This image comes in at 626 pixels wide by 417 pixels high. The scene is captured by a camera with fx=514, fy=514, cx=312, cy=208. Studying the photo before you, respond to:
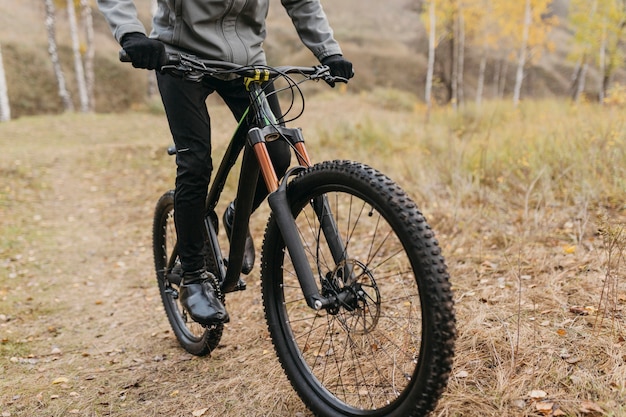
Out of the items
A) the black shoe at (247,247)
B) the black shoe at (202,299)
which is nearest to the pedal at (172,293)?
the black shoe at (202,299)

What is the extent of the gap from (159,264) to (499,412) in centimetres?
239

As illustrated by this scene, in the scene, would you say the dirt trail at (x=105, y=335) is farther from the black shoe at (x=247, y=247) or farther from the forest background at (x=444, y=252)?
the black shoe at (x=247, y=247)

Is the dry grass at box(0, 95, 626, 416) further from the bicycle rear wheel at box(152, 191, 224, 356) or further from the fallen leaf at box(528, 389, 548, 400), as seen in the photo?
A: the bicycle rear wheel at box(152, 191, 224, 356)

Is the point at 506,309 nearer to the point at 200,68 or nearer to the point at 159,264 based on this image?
the point at 200,68

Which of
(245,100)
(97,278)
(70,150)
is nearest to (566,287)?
(245,100)

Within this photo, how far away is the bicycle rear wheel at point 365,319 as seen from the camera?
1573 millimetres

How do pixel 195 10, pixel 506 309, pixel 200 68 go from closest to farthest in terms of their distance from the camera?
pixel 200 68, pixel 195 10, pixel 506 309

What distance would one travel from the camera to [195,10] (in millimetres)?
2328

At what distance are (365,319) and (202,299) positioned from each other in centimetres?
100

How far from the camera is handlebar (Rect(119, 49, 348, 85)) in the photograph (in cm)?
208

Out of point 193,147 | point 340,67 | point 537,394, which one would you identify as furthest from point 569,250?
point 193,147

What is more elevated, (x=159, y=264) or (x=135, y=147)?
(x=159, y=264)

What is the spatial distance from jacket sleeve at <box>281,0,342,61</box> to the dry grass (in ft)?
5.00

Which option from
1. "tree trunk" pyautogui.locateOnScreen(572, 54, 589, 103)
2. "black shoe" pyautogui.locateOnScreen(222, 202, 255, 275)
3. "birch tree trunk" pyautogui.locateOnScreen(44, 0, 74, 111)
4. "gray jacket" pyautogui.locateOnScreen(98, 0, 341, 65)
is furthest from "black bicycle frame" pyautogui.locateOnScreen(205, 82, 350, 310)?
"tree trunk" pyautogui.locateOnScreen(572, 54, 589, 103)
